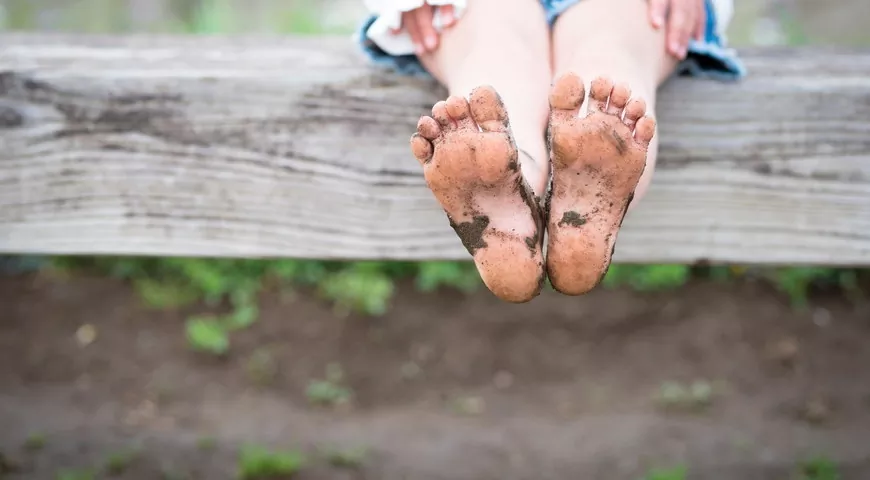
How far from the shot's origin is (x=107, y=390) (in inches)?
101

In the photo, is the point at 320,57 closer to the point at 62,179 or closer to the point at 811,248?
the point at 62,179

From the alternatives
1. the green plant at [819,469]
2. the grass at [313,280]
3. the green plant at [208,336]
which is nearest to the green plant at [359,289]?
the grass at [313,280]

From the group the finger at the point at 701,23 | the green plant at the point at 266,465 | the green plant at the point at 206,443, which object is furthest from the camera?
the green plant at the point at 206,443

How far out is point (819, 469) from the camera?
2.06 meters

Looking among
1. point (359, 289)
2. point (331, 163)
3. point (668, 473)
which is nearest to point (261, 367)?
point (359, 289)

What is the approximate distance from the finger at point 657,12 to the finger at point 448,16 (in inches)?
12.0

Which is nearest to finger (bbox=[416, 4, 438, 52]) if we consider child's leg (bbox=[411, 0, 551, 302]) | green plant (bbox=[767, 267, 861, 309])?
child's leg (bbox=[411, 0, 551, 302])

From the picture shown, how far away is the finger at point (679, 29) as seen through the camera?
1301 mm

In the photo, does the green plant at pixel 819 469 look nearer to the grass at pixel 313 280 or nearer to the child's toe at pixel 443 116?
the grass at pixel 313 280

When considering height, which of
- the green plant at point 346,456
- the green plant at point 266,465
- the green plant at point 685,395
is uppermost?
the green plant at point 266,465

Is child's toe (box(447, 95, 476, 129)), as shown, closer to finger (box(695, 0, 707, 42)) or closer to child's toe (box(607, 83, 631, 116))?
child's toe (box(607, 83, 631, 116))

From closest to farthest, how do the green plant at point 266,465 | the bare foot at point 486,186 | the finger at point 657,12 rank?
the bare foot at point 486,186, the finger at point 657,12, the green plant at point 266,465

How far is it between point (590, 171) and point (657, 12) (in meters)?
0.46

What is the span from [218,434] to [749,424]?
1.50m
